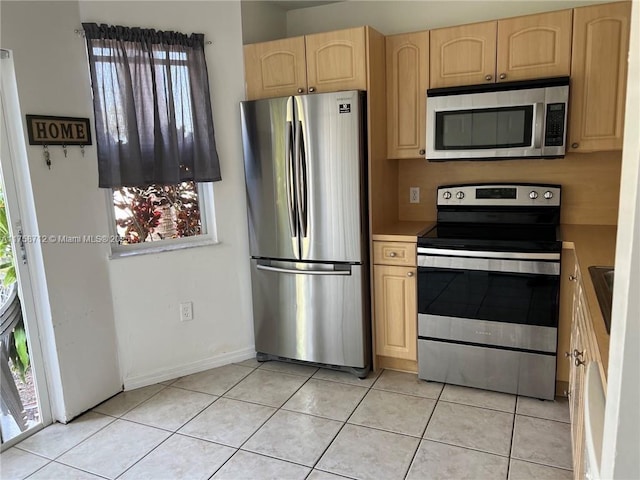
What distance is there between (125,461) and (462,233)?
216 centimetres

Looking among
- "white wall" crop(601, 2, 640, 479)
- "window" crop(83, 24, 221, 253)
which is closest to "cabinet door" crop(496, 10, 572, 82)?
"window" crop(83, 24, 221, 253)

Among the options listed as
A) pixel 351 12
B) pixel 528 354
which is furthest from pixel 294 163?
pixel 528 354

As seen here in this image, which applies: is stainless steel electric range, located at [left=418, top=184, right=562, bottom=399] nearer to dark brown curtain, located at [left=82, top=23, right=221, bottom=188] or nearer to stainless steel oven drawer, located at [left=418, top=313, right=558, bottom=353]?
stainless steel oven drawer, located at [left=418, top=313, right=558, bottom=353]

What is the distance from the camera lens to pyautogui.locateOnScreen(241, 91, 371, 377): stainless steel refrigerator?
280 centimetres

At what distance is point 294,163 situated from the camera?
9.46ft

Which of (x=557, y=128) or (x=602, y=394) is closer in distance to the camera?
(x=602, y=394)

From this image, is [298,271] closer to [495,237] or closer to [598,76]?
[495,237]

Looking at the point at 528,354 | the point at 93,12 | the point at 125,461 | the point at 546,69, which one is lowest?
the point at 125,461

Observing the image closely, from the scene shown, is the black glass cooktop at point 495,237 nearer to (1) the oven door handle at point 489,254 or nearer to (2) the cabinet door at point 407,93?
(1) the oven door handle at point 489,254

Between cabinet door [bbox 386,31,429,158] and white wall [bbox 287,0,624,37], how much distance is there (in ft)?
1.38

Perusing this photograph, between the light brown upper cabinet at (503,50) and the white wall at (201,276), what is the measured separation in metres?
1.28

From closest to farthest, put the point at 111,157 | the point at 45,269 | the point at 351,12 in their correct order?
the point at 45,269
the point at 111,157
the point at 351,12

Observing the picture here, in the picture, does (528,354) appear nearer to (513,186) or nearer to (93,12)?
(513,186)

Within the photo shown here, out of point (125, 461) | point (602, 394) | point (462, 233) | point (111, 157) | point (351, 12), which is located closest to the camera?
point (602, 394)
